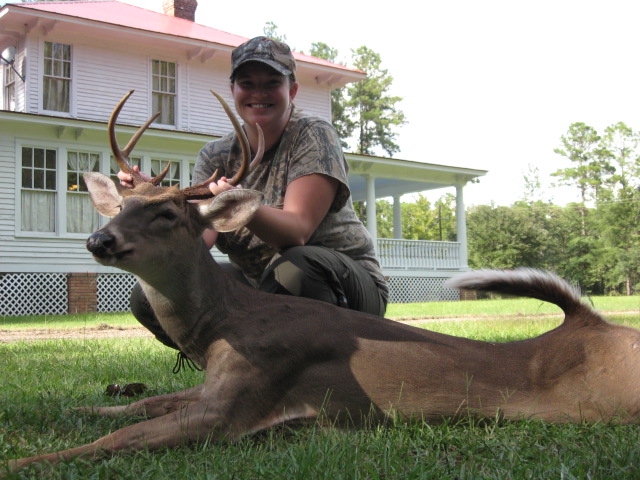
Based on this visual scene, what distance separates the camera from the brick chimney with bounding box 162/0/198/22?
2492cm

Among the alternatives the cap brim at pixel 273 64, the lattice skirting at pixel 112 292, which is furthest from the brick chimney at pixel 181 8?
the cap brim at pixel 273 64

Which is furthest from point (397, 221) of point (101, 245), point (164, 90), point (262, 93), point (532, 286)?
point (101, 245)

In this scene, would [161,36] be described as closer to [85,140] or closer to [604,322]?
[85,140]

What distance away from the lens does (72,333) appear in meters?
10.1

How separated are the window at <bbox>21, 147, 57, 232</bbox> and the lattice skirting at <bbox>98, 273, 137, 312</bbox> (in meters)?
1.82

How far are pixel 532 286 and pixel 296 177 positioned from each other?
4.81ft

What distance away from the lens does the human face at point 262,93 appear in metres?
4.46

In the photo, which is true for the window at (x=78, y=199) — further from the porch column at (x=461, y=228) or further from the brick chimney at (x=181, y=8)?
the porch column at (x=461, y=228)

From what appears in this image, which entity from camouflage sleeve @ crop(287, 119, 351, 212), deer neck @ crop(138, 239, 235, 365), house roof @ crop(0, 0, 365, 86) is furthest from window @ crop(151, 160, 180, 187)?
deer neck @ crop(138, 239, 235, 365)

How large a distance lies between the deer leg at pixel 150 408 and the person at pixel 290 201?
736 mm

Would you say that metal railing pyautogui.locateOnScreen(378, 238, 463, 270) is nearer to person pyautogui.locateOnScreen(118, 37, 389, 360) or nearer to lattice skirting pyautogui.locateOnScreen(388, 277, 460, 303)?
lattice skirting pyautogui.locateOnScreen(388, 277, 460, 303)

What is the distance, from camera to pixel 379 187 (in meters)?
28.1

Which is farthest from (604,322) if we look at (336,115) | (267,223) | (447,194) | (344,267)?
(447,194)

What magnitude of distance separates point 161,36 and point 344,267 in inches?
692
